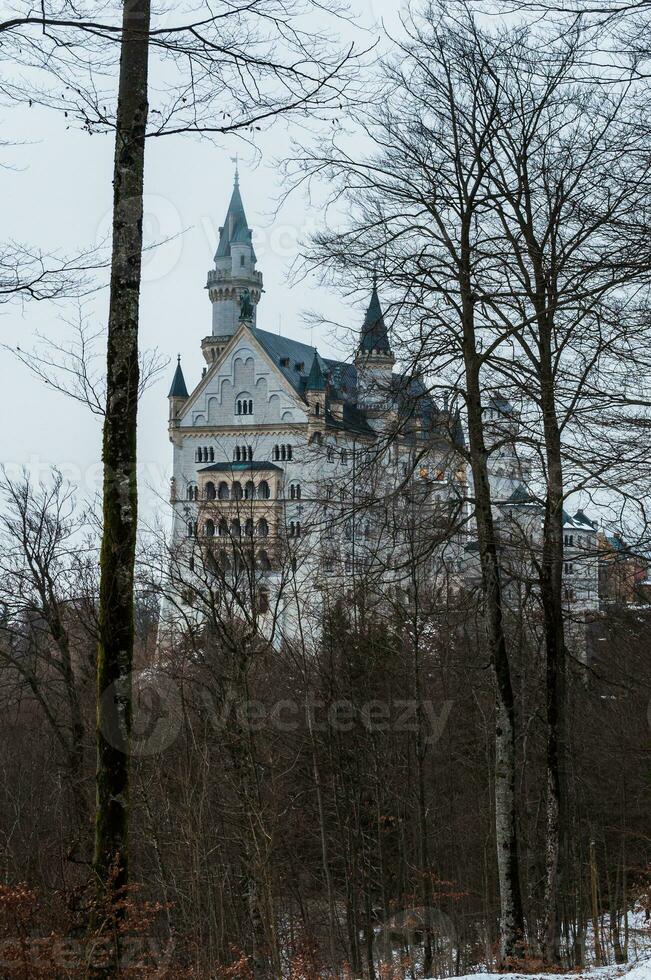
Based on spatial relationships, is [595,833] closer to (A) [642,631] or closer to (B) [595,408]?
(A) [642,631]

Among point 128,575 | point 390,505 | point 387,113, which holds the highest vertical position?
point 387,113

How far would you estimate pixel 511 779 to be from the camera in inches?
482

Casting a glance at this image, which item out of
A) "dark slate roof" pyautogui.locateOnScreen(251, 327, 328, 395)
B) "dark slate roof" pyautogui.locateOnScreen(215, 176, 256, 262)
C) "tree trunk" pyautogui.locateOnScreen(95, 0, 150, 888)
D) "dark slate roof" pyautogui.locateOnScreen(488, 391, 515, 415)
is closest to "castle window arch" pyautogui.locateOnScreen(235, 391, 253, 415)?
"dark slate roof" pyautogui.locateOnScreen(251, 327, 328, 395)

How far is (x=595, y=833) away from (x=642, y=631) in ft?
18.5

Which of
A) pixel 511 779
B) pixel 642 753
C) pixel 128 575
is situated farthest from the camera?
pixel 642 753

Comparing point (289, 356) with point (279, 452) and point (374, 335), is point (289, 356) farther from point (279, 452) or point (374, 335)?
point (374, 335)

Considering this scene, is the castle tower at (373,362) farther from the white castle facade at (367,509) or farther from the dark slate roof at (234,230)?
the dark slate roof at (234,230)

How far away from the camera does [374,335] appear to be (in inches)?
523

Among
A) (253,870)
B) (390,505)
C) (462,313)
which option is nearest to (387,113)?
(462,313)

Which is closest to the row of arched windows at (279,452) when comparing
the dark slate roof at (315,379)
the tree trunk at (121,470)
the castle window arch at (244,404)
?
the dark slate roof at (315,379)

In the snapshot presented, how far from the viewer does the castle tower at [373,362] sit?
13078mm

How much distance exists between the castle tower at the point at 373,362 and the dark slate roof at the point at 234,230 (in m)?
126

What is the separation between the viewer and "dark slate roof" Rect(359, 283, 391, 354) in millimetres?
13039

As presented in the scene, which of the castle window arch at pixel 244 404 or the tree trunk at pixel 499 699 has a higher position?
the castle window arch at pixel 244 404
